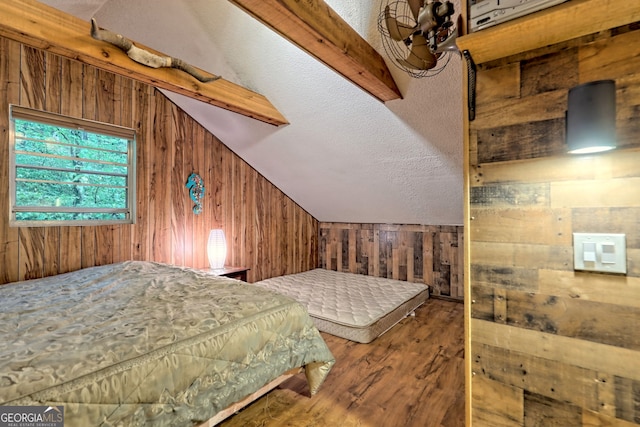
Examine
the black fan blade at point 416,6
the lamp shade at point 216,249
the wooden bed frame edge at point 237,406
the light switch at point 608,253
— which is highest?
the black fan blade at point 416,6

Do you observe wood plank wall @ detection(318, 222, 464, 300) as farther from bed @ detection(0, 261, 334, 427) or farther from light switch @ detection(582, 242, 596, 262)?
light switch @ detection(582, 242, 596, 262)

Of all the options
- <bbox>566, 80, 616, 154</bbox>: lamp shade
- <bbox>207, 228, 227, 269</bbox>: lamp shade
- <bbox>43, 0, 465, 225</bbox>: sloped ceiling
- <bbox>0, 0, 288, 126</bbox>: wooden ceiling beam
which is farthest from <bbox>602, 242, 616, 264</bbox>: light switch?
<bbox>207, 228, 227, 269</bbox>: lamp shade

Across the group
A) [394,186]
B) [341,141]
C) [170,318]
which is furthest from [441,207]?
[170,318]

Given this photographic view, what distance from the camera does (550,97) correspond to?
888mm

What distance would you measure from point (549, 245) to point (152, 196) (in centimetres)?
326

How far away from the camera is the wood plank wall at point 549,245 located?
79cm

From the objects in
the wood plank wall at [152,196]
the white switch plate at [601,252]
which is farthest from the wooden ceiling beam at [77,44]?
→ the white switch plate at [601,252]

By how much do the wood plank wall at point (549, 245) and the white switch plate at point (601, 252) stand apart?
2 centimetres

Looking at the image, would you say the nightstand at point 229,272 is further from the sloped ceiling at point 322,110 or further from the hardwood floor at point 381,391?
the sloped ceiling at point 322,110

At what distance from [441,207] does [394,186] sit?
0.61 meters

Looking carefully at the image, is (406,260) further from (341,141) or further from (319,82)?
(319,82)

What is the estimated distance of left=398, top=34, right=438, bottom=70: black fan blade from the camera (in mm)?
1540

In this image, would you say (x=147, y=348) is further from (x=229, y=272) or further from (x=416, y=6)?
(x=229, y=272)

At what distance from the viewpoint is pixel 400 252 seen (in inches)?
161
